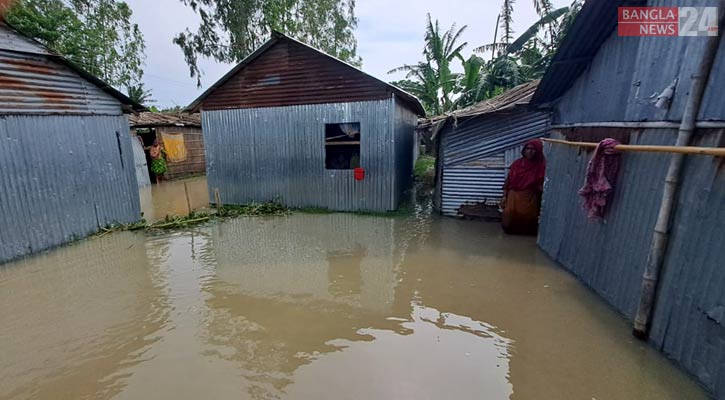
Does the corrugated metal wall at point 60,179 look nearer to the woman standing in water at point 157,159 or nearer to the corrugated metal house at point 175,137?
the woman standing in water at point 157,159

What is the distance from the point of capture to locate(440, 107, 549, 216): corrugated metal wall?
8211 millimetres

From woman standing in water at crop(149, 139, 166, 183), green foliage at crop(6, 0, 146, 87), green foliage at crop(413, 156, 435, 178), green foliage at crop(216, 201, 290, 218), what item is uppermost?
green foliage at crop(6, 0, 146, 87)

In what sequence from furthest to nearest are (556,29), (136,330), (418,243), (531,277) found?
(556,29) < (418,243) < (531,277) < (136,330)

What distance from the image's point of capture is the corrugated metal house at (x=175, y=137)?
51.9 ft

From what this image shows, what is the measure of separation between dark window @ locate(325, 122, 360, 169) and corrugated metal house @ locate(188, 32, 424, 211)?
34 millimetres

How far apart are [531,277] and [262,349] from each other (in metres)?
4.31

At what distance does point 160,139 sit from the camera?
16.1m

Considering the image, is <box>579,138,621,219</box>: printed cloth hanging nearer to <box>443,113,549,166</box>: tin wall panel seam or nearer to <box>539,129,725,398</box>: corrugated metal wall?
<box>539,129,725,398</box>: corrugated metal wall

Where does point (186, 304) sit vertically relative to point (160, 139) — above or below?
below

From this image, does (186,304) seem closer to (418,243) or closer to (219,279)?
(219,279)

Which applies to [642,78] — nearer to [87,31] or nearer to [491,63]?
[491,63]

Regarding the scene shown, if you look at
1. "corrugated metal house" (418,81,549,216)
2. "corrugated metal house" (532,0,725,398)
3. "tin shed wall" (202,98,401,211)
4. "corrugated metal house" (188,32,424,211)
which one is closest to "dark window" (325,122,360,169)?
"corrugated metal house" (188,32,424,211)

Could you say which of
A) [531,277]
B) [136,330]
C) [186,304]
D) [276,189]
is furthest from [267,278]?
[276,189]

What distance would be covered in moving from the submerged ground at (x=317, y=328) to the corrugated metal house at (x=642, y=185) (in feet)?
1.18
